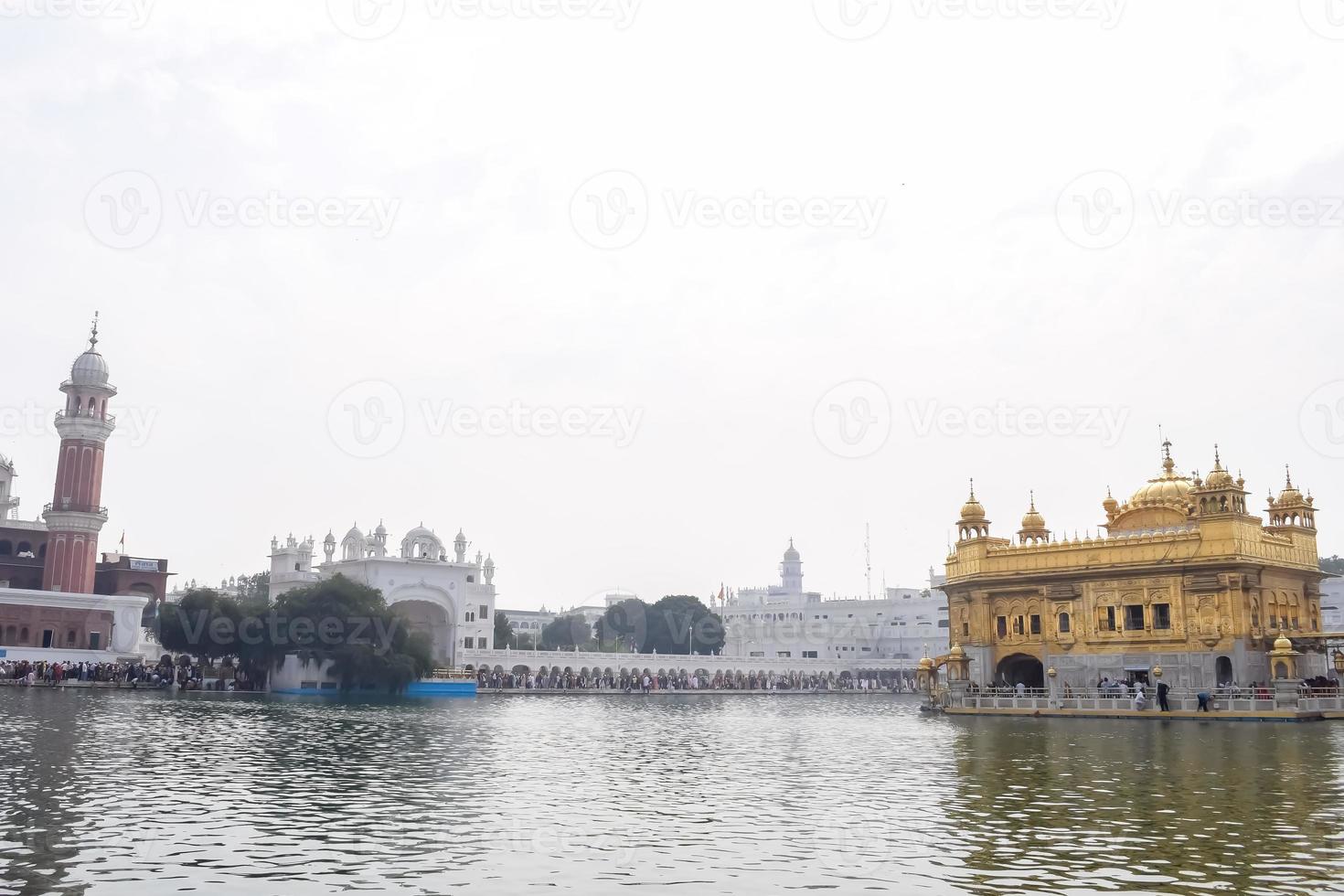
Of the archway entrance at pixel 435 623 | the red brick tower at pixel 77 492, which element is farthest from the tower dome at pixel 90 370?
the archway entrance at pixel 435 623

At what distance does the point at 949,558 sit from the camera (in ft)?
172

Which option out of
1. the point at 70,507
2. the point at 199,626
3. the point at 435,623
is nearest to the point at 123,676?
the point at 199,626

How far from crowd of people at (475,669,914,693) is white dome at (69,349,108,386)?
3002cm

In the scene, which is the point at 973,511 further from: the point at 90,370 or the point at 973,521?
the point at 90,370

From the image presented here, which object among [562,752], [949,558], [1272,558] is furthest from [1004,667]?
[562,752]

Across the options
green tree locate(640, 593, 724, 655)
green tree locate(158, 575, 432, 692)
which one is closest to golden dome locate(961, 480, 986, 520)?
green tree locate(158, 575, 432, 692)

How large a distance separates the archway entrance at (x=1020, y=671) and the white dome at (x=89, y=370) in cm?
5666

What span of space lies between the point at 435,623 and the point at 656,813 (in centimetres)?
7246

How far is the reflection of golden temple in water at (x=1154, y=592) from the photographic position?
141 ft

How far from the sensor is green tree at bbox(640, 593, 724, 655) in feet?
381

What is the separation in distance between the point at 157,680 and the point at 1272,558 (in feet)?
167

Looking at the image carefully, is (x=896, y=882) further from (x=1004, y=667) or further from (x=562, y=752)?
(x=1004, y=667)

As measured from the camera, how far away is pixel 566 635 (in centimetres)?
13325

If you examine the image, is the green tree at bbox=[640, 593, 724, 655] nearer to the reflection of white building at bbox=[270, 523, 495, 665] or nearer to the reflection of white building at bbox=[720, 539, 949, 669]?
the reflection of white building at bbox=[720, 539, 949, 669]
